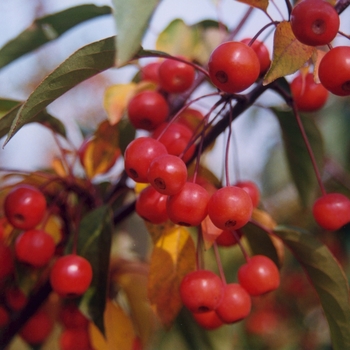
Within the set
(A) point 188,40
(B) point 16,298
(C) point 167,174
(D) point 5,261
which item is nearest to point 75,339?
(B) point 16,298

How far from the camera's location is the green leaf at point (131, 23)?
0.63 m

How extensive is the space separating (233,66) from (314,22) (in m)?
0.16

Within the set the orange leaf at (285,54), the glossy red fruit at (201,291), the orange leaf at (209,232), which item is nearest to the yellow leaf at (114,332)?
the glossy red fruit at (201,291)

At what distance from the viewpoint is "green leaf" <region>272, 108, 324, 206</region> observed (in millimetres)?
1409

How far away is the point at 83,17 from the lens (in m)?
1.32

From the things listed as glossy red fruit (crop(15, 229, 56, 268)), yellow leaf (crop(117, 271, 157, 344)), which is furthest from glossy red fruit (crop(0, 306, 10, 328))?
yellow leaf (crop(117, 271, 157, 344))

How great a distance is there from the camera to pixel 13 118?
39.7 inches

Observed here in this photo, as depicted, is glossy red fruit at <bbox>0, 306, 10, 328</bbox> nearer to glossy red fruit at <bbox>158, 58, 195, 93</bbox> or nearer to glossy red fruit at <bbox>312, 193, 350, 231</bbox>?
glossy red fruit at <bbox>158, 58, 195, 93</bbox>

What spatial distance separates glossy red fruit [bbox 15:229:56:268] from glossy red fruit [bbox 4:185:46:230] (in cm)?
3

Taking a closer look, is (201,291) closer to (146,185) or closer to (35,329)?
(146,185)

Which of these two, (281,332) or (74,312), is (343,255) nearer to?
(281,332)

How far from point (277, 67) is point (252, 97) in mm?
225

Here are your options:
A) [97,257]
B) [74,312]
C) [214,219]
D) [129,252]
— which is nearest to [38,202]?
[97,257]

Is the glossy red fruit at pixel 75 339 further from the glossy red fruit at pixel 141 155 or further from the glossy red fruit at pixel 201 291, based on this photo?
the glossy red fruit at pixel 141 155
